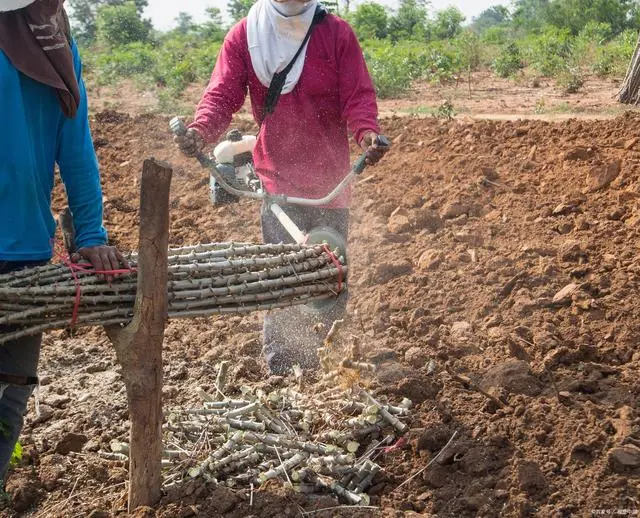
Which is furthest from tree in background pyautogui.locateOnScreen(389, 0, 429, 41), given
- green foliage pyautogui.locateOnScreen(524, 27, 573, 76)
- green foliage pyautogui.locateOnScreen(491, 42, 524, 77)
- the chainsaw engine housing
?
the chainsaw engine housing

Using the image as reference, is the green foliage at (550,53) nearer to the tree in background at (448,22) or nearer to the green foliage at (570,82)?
the green foliage at (570,82)

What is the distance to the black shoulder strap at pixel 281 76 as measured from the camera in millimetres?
3951

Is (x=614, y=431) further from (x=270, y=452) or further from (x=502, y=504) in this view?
(x=270, y=452)

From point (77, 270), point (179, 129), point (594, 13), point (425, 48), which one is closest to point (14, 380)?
point (77, 270)

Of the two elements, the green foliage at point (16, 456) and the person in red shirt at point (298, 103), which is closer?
the green foliage at point (16, 456)

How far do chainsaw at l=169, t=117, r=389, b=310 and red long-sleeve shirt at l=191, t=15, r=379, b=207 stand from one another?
12cm

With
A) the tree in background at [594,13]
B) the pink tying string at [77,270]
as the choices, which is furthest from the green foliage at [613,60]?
the tree in background at [594,13]

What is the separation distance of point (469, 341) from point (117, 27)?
23688 mm

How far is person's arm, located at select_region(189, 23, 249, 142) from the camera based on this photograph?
4.04 m

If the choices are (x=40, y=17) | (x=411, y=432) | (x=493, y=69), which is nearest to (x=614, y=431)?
(x=411, y=432)

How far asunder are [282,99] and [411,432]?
5.40 ft

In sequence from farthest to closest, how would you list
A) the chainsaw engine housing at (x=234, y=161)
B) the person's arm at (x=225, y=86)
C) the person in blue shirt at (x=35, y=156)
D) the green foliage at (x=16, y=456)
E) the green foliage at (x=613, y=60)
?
the green foliage at (x=613, y=60) → the chainsaw engine housing at (x=234, y=161) → the person's arm at (x=225, y=86) → the green foliage at (x=16, y=456) → the person in blue shirt at (x=35, y=156)

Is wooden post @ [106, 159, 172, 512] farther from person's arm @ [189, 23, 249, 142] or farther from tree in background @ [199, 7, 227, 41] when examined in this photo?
tree in background @ [199, 7, 227, 41]

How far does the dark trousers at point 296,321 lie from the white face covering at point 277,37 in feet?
2.10
